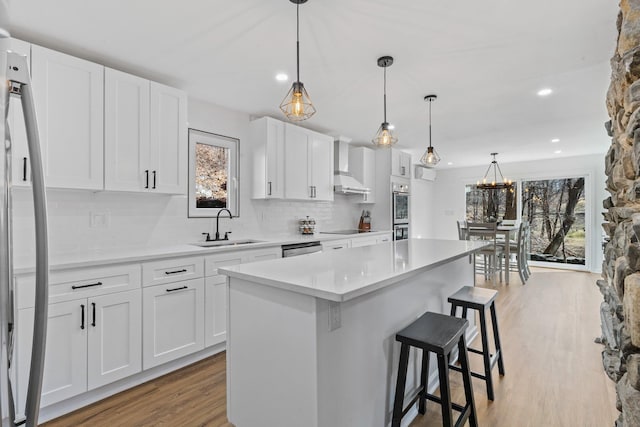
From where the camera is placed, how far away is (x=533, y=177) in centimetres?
705

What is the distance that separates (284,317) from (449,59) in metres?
2.32

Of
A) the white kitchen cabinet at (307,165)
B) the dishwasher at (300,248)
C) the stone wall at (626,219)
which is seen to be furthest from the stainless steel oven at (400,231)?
the stone wall at (626,219)

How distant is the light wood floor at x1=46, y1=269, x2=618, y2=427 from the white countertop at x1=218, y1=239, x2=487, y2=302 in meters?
0.97

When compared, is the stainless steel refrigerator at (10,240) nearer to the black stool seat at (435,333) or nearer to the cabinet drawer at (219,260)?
the black stool seat at (435,333)

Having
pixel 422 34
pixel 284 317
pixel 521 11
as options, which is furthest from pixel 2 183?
pixel 521 11

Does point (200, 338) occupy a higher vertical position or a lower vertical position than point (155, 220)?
lower

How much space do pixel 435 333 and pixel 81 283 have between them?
7.19 ft

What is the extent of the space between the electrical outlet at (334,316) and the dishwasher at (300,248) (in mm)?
1967

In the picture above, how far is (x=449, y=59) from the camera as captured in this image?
2.50 metres

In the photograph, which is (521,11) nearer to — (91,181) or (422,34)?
(422,34)

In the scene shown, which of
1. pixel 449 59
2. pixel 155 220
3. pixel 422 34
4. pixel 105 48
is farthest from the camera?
pixel 155 220

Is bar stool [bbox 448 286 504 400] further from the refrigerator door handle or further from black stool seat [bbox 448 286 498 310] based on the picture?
the refrigerator door handle

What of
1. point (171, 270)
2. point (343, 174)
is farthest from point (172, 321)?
point (343, 174)

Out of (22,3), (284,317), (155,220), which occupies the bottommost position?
(284,317)
